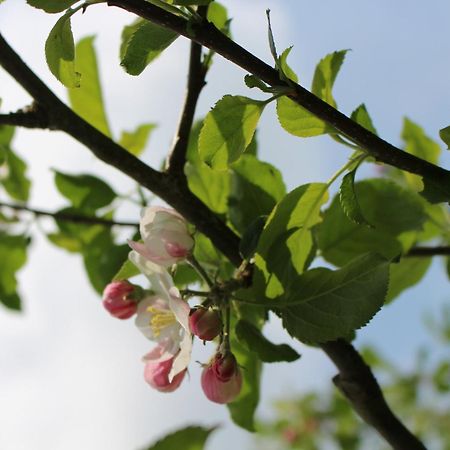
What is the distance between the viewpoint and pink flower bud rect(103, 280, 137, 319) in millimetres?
1193

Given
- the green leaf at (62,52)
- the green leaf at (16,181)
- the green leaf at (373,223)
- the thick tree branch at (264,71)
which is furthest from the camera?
the green leaf at (16,181)

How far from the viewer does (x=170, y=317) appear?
1164mm

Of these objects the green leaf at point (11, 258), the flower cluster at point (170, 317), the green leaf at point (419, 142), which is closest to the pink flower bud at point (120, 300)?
the flower cluster at point (170, 317)

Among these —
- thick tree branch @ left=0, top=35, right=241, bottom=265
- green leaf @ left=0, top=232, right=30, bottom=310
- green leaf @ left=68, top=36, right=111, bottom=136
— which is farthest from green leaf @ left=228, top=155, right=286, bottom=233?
green leaf @ left=0, top=232, right=30, bottom=310

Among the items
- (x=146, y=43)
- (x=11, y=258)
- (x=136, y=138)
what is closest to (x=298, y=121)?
(x=146, y=43)

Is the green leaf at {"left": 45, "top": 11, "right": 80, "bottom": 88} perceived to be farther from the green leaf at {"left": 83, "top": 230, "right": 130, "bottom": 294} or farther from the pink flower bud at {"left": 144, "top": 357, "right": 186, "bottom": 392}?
the green leaf at {"left": 83, "top": 230, "right": 130, "bottom": 294}

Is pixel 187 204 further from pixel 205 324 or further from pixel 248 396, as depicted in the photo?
pixel 248 396

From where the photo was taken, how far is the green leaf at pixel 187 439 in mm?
860

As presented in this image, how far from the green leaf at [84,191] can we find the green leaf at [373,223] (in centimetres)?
65

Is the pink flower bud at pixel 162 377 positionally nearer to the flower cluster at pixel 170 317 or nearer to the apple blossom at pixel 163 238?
the flower cluster at pixel 170 317

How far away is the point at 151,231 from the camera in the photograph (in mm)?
1081

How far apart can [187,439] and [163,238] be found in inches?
12.3

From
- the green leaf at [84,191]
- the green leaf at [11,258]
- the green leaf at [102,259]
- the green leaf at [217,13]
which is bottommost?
the green leaf at [11,258]

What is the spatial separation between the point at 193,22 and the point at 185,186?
355 millimetres
